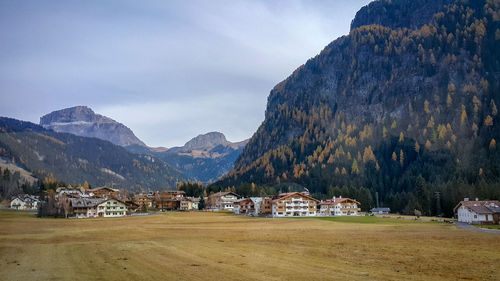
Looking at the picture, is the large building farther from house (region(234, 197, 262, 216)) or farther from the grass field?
the grass field

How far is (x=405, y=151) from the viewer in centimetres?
18500

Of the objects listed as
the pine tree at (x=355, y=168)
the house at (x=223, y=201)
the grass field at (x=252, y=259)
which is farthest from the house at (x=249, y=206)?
the grass field at (x=252, y=259)

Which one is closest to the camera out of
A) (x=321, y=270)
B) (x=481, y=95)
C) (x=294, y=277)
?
(x=294, y=277)

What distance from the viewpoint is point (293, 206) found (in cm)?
11662

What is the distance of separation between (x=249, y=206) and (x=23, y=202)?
9077cm

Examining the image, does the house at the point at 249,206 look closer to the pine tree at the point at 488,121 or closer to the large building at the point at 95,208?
the large building at the point at 95,208

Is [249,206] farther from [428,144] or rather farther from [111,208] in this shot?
[428,144]

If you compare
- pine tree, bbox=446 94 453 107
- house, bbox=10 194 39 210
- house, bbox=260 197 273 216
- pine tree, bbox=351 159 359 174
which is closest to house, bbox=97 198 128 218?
house, bbox=10 194 39 210

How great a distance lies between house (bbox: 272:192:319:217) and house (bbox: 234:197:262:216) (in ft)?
29.1

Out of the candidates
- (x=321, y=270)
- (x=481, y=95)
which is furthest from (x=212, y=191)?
(x=321, y=270)

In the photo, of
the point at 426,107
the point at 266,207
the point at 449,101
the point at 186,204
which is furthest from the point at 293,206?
the point at 449,101

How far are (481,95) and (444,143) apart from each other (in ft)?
117

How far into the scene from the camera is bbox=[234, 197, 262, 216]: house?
12493cm

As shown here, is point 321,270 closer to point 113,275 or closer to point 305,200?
point 113,275
